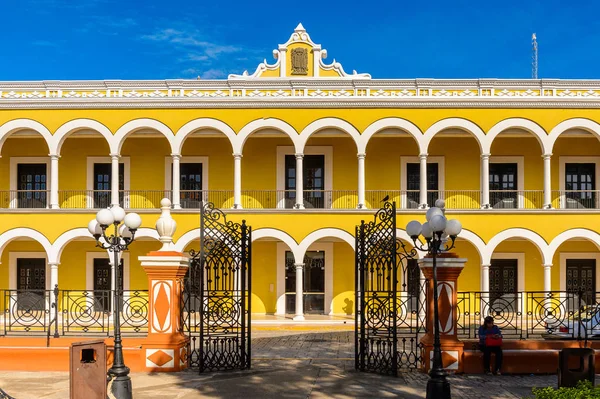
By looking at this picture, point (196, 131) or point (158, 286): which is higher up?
point (196, 131)

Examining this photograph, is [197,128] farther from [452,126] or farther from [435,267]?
[435,267]

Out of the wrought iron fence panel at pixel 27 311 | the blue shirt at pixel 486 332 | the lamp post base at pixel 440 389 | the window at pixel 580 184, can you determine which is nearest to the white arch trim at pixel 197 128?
the wrought iron fence panel at pixel 27 311

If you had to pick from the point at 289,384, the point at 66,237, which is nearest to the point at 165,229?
the point at 289,384

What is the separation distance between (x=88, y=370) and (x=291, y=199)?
15.5m

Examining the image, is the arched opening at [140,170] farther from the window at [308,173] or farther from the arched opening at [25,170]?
the window at [308,173]

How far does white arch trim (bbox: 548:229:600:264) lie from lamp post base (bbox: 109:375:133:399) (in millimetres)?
16206

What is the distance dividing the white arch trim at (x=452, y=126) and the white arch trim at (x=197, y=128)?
632cm

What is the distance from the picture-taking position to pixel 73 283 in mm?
23906

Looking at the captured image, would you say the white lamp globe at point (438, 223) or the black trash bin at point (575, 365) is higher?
the white lamp globe at point (438, 223)

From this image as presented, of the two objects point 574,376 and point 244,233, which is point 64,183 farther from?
point 574,376

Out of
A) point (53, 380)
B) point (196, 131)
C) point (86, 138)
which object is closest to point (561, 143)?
point (196, 131)

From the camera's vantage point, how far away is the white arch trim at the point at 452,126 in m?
22.0

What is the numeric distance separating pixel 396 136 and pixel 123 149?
969cm

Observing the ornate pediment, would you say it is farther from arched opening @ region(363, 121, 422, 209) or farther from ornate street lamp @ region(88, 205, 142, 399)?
ornate street lamp @ region(88, 205, 142, 399)
